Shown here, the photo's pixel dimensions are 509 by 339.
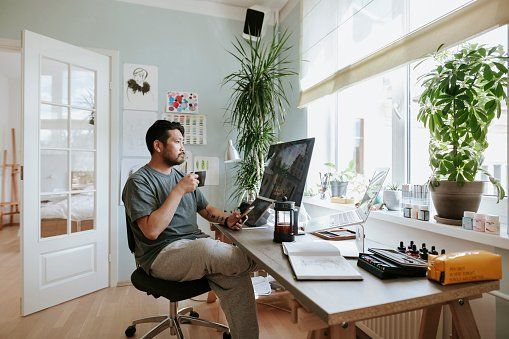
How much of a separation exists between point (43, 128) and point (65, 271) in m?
1.19

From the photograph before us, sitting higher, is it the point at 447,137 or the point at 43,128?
the point at 43,128

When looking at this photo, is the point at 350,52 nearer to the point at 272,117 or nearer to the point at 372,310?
the point at 272,117

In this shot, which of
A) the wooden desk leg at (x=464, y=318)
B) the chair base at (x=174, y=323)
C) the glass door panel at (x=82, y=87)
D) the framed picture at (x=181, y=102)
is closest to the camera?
the wooden desk leg at (x=464, y=318)

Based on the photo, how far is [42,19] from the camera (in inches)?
106

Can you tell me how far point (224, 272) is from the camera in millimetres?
1426

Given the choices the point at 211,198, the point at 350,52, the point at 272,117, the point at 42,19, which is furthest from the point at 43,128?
the point at 350,52

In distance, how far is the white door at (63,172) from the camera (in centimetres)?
235

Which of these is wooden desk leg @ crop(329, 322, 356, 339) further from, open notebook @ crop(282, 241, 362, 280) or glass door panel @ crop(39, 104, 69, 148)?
glass door panel @ crop(39, 104, 69, 148)

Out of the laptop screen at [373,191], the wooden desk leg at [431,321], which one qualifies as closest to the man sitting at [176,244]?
the laptop screen at [373,191]

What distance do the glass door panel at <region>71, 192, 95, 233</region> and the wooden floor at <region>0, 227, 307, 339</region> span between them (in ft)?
1.96

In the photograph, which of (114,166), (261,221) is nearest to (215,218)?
(261,221)

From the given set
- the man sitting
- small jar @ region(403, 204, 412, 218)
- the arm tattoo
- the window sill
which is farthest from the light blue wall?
small jar @ region(403, 204, 412, 218)

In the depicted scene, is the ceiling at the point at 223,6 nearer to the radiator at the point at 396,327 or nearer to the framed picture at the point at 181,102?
the framed picture at the point at 181,102

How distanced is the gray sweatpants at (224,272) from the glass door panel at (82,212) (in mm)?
1611
